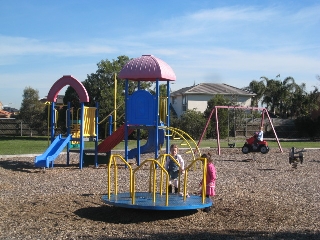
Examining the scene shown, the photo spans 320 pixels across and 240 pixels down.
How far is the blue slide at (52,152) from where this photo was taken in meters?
17.6

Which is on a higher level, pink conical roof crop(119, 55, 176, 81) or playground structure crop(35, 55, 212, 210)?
pink conical roof crop(119, 55, 176, 81)

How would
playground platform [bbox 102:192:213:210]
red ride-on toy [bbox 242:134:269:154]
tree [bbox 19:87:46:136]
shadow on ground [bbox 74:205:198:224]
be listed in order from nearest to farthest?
playground platform [bbox 102:192:213:210] → shadow on ground [bbox 74:205:198:224] → red ride-on toy [bbox 242:134:269:154] → tree [bbox 19:87:46:136]

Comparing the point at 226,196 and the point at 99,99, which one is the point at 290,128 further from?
the point at 226,196

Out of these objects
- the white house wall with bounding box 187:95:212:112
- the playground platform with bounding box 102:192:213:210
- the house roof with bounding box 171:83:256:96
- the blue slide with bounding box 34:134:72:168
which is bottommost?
the playground platform with bounding box 102:192:213:210

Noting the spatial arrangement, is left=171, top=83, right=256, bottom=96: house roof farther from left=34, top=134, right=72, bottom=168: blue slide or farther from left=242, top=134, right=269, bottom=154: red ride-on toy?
left=34, top=134, right=72, bottom=168: blue slide

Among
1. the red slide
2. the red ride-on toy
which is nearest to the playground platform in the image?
the red slide

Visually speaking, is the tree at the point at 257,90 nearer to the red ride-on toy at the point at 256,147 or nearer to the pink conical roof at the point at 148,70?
the red ride-on toy at the point at 256,147

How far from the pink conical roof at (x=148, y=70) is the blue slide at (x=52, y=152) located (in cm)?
329

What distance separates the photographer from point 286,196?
1219 cm

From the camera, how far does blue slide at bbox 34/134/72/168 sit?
57.9ft

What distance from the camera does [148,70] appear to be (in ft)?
60.6

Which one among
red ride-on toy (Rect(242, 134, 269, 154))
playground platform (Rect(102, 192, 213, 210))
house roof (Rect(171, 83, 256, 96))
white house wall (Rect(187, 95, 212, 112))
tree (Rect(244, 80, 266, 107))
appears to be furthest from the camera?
tree (Rect(244, 80, 266, 107))

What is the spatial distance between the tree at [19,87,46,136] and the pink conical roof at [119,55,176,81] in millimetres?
36932

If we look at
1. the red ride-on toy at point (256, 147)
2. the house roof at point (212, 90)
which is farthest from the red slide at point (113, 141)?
the house roof at point (212, 90)
